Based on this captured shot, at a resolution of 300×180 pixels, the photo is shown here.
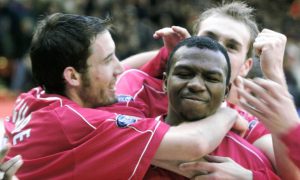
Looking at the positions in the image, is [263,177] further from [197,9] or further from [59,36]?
[197,9]

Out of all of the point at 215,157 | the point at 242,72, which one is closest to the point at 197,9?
the point at 242,72

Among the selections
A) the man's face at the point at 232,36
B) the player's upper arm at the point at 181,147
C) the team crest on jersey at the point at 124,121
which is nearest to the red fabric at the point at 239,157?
the player's upper arm at the point at 181,147

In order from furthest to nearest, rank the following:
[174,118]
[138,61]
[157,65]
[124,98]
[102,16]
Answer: [102,16] < [138,61] < [157,65] < [124,98] < [174,118]

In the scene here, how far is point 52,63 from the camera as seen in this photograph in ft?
11.2

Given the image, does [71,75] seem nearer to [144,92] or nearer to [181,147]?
[144,92]

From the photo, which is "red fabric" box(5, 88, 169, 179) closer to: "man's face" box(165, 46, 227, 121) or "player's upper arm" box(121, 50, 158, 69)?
"man's face" box(165, 46, 227, 121)

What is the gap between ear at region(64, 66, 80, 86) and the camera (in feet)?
11.1

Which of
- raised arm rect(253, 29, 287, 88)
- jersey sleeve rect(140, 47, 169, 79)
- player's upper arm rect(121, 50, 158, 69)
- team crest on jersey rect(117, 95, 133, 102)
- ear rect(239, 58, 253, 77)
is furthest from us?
player's upper arm rect(121, 50, 158, 69)

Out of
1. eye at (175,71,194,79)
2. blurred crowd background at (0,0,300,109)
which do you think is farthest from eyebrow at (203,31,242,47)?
blurred crowd background at (0,0,300,109)

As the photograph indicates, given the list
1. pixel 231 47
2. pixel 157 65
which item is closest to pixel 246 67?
pixel 231 47

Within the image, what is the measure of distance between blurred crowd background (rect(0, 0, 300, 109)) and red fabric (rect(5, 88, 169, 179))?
836 centimetres

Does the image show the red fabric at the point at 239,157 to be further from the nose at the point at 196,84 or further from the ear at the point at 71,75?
the ear at the point at 71,75

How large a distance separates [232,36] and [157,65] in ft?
2.07

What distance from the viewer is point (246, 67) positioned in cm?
395
